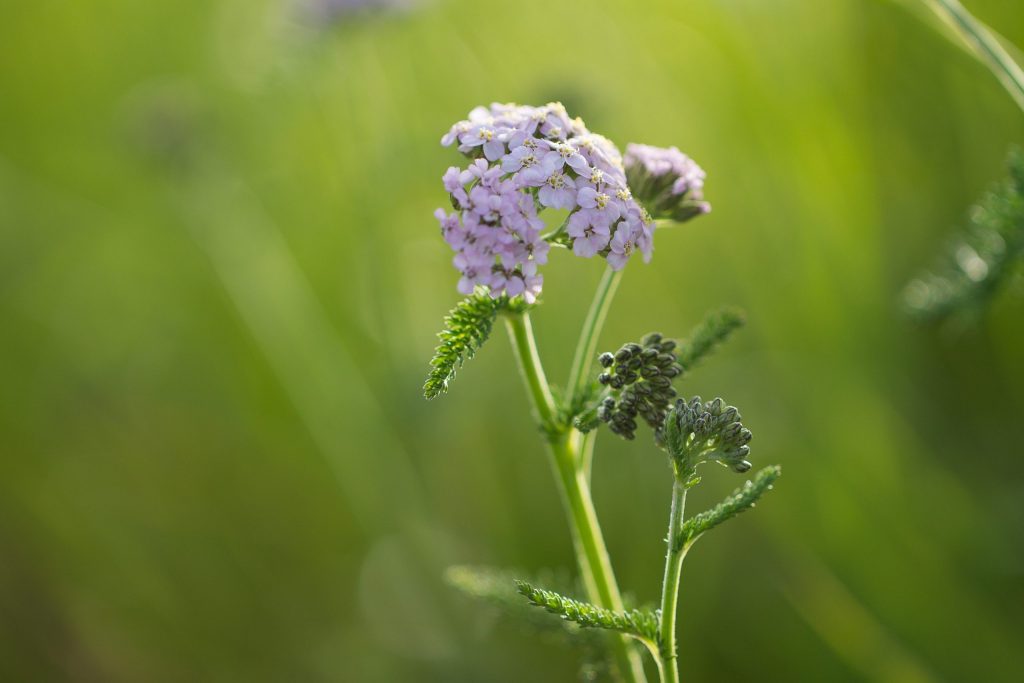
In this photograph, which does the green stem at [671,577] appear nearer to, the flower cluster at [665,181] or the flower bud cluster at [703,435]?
the flower bud cluster at [703,435]

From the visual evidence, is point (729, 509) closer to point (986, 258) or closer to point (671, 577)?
point (671, 577)

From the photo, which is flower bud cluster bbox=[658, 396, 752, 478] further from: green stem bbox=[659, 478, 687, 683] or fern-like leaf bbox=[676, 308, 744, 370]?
fern-like leaf bbox=[676, 308, 744, 370]

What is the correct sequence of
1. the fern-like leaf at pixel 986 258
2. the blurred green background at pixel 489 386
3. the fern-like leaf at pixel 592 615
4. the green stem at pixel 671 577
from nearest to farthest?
the fern-like leaf at pixel 592 615 → the green stem at pixel 671 577 → the fern-like leaf at pixel 986 258 → the blurred green background at pixel 489 386

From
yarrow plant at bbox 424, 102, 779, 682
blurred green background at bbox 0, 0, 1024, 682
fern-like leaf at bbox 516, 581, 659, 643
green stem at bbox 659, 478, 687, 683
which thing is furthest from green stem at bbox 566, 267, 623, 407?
blurred green background at bbox 0, 0, 1024, 682

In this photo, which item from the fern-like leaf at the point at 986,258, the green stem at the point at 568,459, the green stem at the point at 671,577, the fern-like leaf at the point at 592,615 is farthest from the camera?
the fern-like leaf at the point at 986,258

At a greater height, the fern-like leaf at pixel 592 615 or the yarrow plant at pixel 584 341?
the yarrow plant at pixel 584 341

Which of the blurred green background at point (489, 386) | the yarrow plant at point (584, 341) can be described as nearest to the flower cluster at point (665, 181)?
the yarrow plant at point (584, 341)
